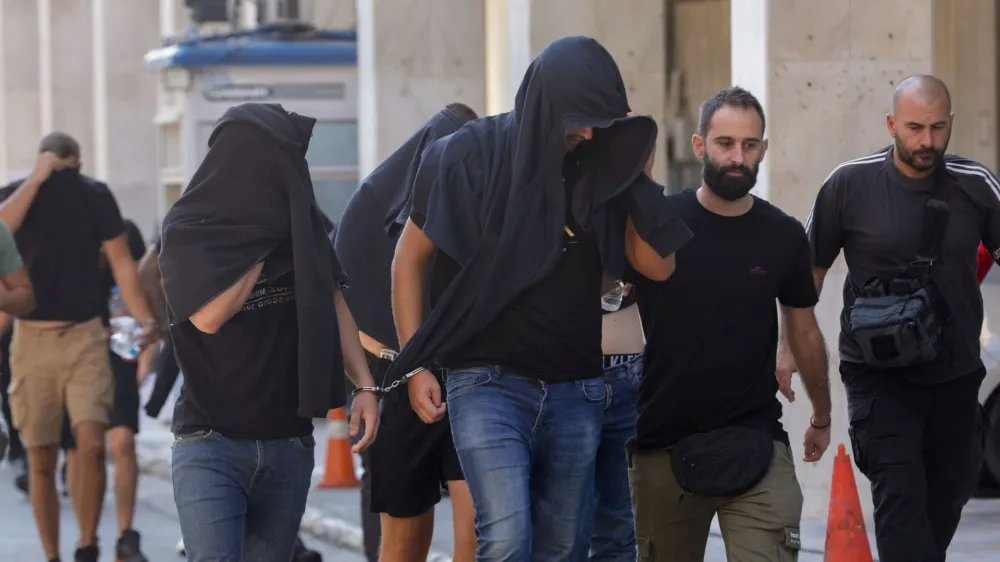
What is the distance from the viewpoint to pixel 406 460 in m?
6.35

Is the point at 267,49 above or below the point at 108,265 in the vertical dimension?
above

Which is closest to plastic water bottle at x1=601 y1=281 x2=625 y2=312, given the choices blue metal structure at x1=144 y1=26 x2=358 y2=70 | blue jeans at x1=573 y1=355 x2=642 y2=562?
blue jeans at x1=573 y1=355 x2=642 y2=562

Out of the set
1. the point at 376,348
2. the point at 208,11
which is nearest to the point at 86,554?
the point at 376,348

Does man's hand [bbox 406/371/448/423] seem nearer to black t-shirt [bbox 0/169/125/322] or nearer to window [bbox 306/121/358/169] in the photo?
black t-shirt [bbox 0/169/125/322]

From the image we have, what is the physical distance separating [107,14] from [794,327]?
74.9ft

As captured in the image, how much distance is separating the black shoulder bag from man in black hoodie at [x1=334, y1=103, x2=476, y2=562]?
1410mm

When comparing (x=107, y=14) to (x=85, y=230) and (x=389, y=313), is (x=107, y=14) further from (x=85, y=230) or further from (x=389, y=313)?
(x=389, y=313)

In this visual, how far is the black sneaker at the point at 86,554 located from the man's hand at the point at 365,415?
356cm

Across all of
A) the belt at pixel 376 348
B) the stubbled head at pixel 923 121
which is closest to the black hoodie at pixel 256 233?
the belt at pixel 376 348

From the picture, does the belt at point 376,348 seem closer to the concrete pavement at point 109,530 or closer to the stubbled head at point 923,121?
the stubbled head at point 923,121

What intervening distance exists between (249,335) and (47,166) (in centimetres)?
391

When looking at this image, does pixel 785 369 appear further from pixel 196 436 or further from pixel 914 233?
pixel 196 436

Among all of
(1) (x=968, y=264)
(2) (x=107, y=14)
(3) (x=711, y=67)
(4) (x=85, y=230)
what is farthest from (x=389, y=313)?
(2) (x=107, y=14)

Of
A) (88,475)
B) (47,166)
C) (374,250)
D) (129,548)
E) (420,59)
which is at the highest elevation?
(420,59)
